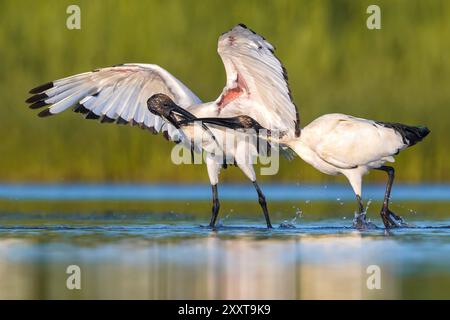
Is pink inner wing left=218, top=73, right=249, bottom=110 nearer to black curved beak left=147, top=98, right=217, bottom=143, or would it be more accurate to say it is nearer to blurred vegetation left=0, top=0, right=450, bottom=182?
black curved beak left=147, top=98, right=217, bottom=143

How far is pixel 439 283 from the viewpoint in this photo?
11.6 m

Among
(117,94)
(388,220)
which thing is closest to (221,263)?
(388,220)

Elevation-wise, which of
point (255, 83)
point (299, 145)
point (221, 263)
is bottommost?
point (221, 263)

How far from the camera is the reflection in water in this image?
11461mm

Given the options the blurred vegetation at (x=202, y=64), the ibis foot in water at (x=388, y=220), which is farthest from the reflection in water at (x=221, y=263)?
the blurred vegetation at (x=202, y=64)

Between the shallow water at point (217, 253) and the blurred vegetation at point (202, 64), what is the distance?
4.24 meters

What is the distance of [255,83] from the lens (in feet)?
53.7

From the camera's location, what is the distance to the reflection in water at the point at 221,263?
451 inches

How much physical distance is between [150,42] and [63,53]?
180 centimetres

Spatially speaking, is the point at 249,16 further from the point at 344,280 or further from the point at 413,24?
the point at 344,280

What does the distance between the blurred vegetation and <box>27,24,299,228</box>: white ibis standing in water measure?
647 cm

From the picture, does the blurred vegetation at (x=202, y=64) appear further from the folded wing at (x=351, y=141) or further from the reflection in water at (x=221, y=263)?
the reflection in water at (x=221, y=263)

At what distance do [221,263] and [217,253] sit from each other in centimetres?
85

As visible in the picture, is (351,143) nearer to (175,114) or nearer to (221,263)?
(175,114)
